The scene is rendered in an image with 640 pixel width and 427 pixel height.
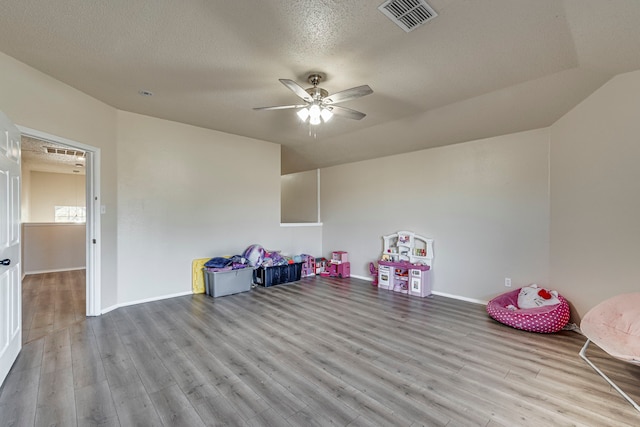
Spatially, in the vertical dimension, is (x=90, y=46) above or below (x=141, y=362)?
above

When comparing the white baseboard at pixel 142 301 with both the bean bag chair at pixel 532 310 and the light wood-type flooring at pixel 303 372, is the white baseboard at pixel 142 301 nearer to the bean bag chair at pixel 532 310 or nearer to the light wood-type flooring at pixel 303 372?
the light wood-type flooring at pixel 303 372

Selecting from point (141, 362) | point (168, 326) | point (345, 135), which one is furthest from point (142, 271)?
point (345, 135)

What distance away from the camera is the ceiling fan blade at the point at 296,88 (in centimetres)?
246

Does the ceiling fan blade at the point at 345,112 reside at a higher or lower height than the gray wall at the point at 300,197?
higher

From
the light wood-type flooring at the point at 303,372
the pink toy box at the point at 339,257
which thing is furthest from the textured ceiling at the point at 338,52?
the pink toy box at the point at 339,257

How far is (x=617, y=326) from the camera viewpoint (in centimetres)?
241

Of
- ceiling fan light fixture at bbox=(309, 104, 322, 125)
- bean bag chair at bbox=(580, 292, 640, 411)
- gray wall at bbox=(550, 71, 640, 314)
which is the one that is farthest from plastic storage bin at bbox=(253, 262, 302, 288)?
bean bag chair at bbox=(580, 292, 640, 411)

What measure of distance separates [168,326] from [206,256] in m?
1.68

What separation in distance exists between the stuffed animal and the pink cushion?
2.76 feet

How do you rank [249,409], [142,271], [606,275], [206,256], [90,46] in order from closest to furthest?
1. [249,409]
2. [90,46]
3. [606,275]
4. [142,271]
5. [206,256]

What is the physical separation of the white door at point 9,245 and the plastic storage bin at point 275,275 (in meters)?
3.12

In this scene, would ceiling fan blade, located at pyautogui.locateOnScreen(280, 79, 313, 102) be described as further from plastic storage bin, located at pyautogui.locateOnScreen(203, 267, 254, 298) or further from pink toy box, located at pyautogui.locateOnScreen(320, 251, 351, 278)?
pink toy box, located at pyautogui.locateOnScreen(320, 251, 351, 278)

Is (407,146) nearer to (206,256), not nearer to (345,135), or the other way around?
(345,135)

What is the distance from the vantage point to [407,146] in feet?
16.4
